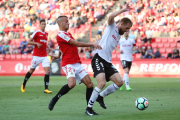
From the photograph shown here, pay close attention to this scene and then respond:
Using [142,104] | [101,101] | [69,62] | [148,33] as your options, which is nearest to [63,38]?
[69,62]

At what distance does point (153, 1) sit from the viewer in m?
26.6

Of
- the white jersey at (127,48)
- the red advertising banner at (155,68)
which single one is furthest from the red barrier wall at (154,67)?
the white jersey at (127,48)

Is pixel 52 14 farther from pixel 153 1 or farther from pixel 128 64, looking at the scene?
pixel 128 64

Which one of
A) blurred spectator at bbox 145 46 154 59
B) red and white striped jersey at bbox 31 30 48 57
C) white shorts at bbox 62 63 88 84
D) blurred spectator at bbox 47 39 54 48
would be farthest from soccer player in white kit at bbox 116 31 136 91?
blurred spectator at bbox 47 39 54 48

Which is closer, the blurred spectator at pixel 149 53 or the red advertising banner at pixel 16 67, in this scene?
the blurred spectator at pixel 149 53

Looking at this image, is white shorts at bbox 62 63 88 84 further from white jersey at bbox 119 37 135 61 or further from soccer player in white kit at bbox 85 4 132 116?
white jersey at bbox 119 37 135 61

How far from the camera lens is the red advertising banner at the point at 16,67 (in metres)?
22.6

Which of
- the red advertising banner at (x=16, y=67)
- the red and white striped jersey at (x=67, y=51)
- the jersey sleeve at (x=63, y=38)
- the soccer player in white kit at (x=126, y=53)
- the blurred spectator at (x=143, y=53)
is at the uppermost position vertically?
the jersey sleeve at (x=63, y=38)

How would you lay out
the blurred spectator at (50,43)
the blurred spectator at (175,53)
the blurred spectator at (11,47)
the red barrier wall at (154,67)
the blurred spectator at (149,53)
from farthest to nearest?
1. the blurred spectator at (11,47)
2. the blurred spectator at (50,43)
3. the blurred spectator at (149,53)
4. the blurred spectator at (175,53)
5. the red barrier wall at (154,67)

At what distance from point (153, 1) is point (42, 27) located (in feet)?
55.3

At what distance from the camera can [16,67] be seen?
74.7 feet

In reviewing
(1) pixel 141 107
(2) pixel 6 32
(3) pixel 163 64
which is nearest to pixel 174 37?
(3) pixel 163 64

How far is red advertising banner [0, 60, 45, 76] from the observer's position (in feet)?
74.2

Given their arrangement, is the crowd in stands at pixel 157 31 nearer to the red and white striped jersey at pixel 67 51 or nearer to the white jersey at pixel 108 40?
the white jersey at pixel 108 40
